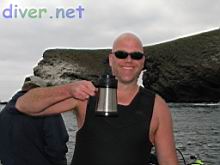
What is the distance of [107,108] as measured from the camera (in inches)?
161

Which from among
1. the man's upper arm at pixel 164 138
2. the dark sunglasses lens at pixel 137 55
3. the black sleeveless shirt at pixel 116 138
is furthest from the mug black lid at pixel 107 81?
the man's upper arm at pixel 164 138

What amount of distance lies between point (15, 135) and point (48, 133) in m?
0.41

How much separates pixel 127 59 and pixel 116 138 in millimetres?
722

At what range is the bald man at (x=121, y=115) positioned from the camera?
428 cm

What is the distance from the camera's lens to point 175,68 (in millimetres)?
145625

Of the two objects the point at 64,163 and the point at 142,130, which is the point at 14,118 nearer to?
the point at 64,163

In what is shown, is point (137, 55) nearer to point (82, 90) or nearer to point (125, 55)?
point (125, 55)

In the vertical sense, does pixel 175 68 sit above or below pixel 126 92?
below

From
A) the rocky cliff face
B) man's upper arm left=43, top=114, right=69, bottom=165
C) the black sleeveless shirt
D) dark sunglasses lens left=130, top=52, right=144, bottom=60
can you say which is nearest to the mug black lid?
the black sleeveless shirt

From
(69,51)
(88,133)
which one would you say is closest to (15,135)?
(88,133)

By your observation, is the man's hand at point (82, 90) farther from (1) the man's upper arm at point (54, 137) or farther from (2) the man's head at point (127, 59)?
(1) the man's upper arm at point (54, 137)

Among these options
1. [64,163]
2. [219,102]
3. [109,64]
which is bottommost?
[219,102]

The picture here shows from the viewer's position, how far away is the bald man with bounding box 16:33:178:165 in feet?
14.0

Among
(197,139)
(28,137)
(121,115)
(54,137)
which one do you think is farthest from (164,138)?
(197,139)
